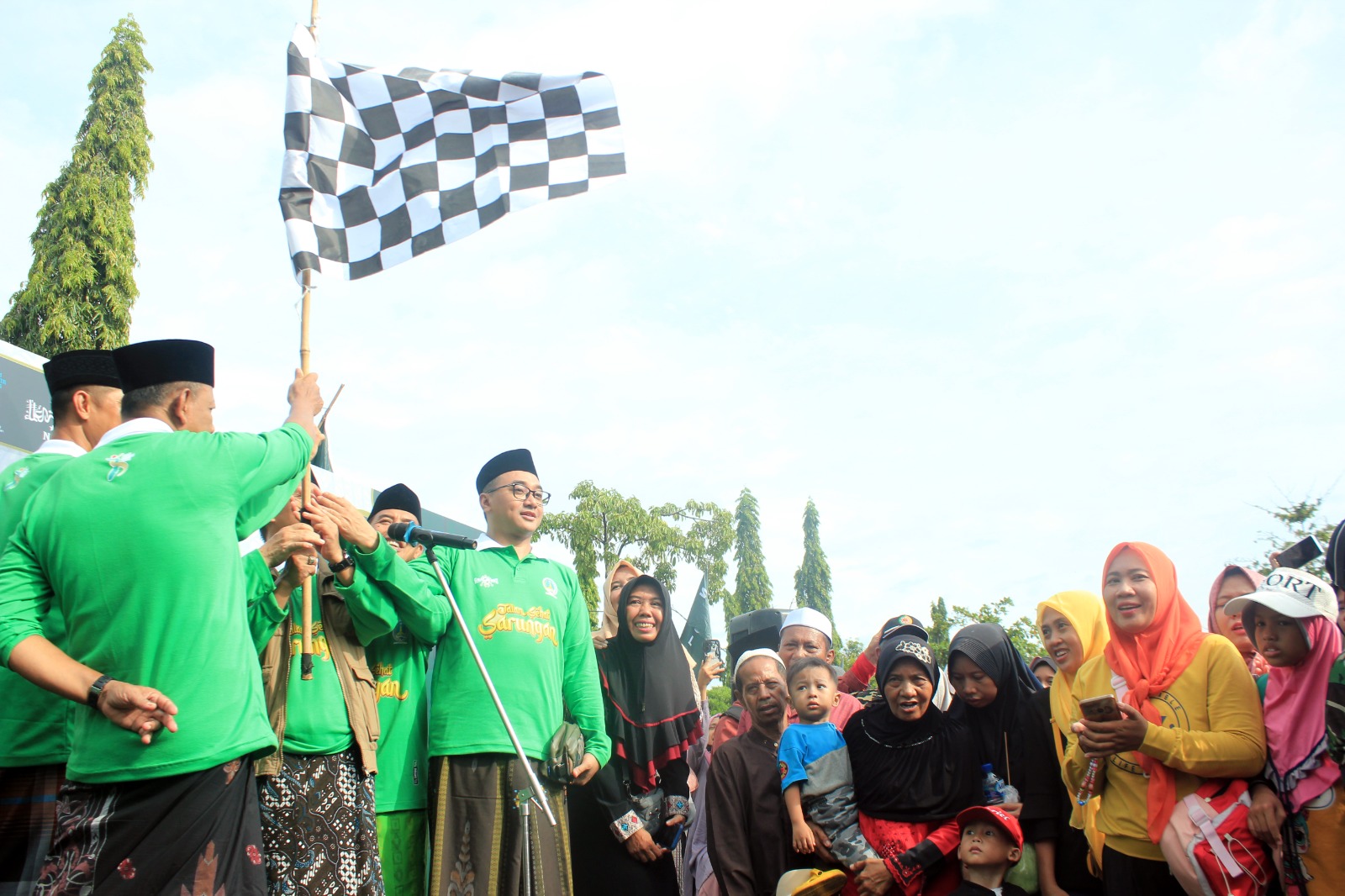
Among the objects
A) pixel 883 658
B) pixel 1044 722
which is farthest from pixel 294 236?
pixel 1044 722

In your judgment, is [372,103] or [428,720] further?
[372,103]

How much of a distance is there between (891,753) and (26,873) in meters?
3.22

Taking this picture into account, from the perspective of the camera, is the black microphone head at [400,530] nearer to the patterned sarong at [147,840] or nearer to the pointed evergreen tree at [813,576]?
the patterned sarong at [147,840]

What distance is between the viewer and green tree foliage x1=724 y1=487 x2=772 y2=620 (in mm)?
47312

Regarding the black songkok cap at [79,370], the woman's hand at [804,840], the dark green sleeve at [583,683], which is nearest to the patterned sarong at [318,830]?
the dark green sleeve at [583,683]

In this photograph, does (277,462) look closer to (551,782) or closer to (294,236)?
(294,236)

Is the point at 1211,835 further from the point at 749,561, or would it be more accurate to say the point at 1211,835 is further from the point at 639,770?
the point at 749,561

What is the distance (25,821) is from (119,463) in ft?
4.71

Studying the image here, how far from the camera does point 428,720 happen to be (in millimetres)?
3850

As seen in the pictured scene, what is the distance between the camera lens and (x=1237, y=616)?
412cm

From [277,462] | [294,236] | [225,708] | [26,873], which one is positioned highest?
[294,236]

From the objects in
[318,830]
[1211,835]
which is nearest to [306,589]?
[318,830]

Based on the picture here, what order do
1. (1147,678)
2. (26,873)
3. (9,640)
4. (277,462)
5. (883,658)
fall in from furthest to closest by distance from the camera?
(883,658), (1147,678), (26,873), (277,462), (9,640)

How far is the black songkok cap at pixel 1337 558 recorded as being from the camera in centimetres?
316
